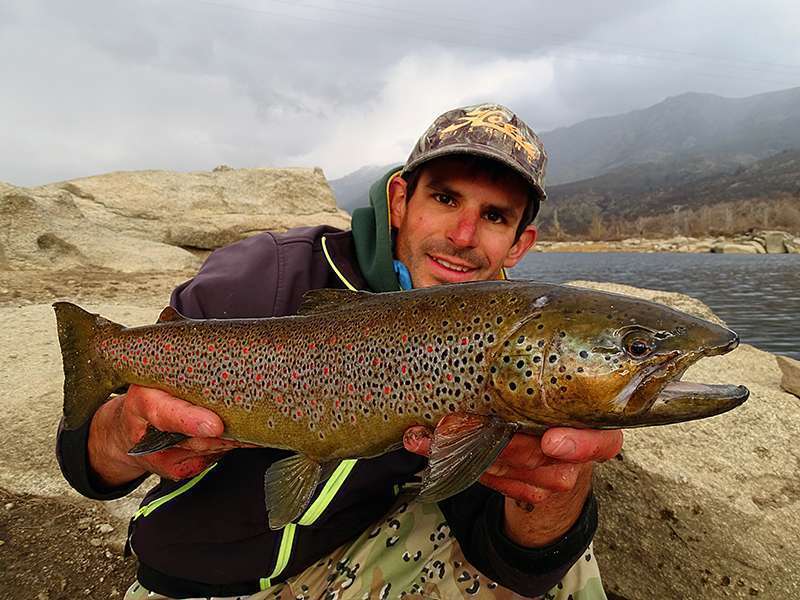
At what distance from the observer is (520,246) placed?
159 inches

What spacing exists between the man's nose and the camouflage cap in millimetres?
412

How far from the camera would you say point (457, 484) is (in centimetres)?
190

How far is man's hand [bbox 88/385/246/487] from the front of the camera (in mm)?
2461

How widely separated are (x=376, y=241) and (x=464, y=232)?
57 centimetres

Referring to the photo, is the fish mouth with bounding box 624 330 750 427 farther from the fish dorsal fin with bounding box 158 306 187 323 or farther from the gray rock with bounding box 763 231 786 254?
the gray rock with bounding box 763 231 786 254

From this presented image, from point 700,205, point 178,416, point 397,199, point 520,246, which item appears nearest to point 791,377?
point 520,246

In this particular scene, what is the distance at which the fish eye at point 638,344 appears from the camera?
1858 millimetres

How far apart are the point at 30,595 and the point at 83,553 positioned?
1.33 feet

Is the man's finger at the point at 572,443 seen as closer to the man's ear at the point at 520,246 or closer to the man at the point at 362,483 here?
the man at the point at 362,483

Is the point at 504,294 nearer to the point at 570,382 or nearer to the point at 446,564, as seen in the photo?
the point at 570,382

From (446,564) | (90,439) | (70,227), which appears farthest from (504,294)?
(70,227)

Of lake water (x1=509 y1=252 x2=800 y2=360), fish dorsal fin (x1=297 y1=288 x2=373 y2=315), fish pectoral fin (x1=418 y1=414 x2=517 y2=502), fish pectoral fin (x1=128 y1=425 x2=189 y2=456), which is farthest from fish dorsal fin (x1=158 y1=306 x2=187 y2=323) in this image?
lake water (x1=509 y1=252 x2=800 y2=360)

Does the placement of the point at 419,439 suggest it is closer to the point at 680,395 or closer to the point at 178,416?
the point at 680,395

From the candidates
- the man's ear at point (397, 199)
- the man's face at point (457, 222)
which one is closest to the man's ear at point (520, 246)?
the man's face at point (457, 222)
